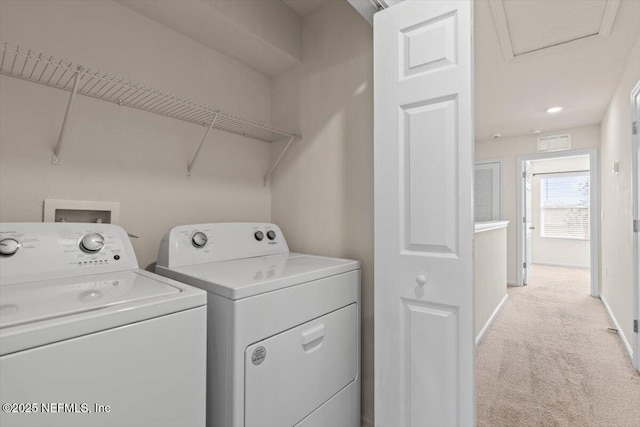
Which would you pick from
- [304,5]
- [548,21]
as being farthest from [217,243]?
[548,21]

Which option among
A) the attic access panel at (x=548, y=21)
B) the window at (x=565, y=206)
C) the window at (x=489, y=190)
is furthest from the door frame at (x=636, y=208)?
the window at (x=565, y=206)

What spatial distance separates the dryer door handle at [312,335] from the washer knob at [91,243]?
804mm

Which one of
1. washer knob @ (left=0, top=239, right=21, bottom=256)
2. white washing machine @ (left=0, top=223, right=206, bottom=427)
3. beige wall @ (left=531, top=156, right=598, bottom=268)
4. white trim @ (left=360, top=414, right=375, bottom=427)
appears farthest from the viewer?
beige wall @ (left=531, top=156, right=598, bottom=268)

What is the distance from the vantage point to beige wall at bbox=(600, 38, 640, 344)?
2517mm

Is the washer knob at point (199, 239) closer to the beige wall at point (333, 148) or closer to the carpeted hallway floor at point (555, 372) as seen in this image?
the beige wall at point (333, 148)

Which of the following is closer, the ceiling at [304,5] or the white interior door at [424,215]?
the white interior door at [424,215]

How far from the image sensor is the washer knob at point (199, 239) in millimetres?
1406

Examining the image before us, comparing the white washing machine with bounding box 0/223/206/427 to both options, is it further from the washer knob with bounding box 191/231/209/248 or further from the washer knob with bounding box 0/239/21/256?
the washer knob with bounding box 191/231/209/248

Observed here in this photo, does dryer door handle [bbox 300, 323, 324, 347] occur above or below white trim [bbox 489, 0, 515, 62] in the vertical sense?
below

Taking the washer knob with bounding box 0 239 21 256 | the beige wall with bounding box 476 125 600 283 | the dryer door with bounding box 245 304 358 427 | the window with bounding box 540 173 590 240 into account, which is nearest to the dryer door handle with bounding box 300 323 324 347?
the dryer door with bounding box 245 304 358 427

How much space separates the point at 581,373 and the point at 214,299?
264cm

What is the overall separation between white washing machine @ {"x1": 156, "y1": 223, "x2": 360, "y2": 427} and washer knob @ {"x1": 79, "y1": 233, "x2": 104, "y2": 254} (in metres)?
0.24

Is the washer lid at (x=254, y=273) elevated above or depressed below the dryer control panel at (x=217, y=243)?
below

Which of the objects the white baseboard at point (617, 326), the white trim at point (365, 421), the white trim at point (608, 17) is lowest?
the white baseboard at point (617, 326)
